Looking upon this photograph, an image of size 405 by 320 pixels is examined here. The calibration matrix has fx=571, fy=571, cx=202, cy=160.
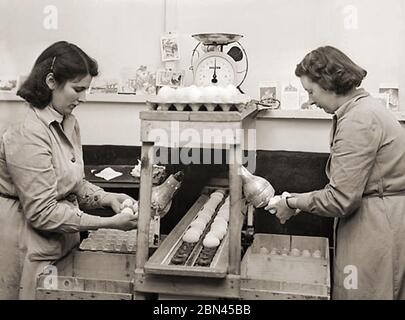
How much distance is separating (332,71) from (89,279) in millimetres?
1345

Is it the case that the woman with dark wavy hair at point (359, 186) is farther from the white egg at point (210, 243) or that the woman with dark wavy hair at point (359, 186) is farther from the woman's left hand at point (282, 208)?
the white egg at point (210, 243)

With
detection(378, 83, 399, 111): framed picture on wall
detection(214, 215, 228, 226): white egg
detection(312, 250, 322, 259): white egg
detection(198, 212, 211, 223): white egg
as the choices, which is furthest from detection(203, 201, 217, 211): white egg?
detection(378, 83, 399, 111): framed picture on wall

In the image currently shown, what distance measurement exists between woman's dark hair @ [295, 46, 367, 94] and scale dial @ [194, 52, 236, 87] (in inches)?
40.9

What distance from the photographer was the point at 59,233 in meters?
2.44

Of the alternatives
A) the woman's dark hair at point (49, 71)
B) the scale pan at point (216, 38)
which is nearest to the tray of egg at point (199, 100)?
the woman's dark hair at point (49, 71)

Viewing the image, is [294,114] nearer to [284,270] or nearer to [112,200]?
[284,270]

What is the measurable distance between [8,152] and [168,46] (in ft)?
6.79

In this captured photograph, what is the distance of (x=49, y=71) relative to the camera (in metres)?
2.36

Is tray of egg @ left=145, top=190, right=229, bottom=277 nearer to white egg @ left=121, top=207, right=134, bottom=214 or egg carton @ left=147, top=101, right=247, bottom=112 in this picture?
white egg @ left=121, top=207, right=134, bottom=214

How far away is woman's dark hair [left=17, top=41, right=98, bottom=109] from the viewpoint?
2354 millimetres

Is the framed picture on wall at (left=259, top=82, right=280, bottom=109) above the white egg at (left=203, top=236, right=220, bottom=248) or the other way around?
above
